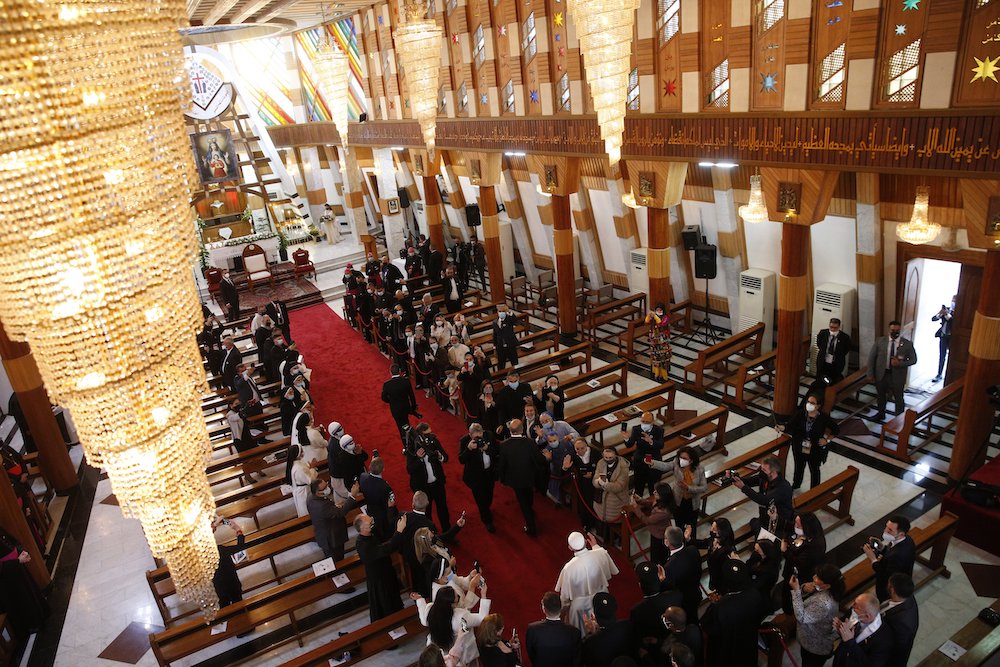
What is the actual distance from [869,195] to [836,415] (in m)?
3.22

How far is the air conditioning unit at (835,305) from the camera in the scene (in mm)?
10758

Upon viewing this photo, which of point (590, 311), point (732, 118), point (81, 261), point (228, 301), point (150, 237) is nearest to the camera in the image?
point (81, 261)

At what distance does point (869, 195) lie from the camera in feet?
31.6

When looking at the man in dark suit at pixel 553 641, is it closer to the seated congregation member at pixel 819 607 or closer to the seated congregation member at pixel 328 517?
the seated congregation member at pixel 819 607

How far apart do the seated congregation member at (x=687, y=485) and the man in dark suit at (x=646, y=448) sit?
16.4 inches

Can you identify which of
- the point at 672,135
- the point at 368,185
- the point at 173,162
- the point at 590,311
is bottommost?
the point at 590,311

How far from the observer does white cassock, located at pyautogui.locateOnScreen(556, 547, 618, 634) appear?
5609mm

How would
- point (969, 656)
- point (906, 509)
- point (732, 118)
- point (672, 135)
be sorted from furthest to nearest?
1. point (672, 135)
2. point (732, 118)
3. point (906, 509)
4. point (969, 656)

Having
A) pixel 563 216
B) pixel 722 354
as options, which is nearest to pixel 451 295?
pixel 563 216

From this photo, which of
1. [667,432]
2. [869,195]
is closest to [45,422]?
[667,432]

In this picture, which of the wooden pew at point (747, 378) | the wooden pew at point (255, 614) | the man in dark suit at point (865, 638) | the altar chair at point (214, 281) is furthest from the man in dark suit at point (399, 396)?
the altar chair at point (214, 281)

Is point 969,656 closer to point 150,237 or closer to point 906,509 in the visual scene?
point 906,509

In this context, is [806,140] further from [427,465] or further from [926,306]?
[427,465]

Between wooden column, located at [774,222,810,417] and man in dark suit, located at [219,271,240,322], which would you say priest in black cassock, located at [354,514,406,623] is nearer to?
wooden column, located at [774,222,810,417]
